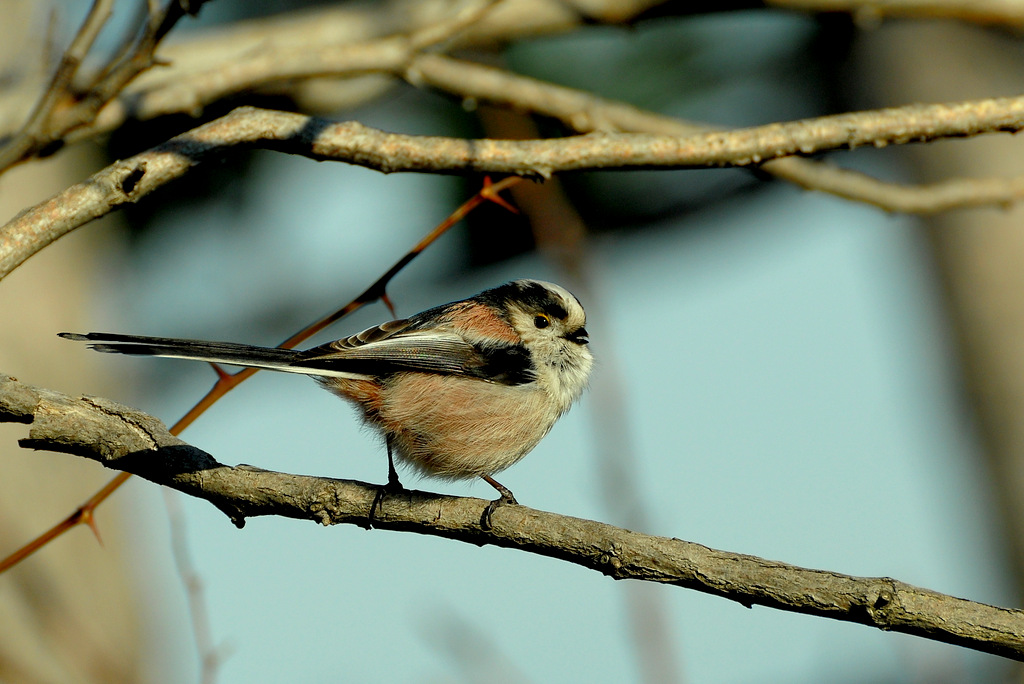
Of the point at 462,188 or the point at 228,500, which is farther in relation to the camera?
the point at 462,188


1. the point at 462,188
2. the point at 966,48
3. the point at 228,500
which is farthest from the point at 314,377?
the point at 966,48

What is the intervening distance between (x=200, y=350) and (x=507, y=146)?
1.23 m

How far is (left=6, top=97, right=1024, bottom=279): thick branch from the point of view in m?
2.84

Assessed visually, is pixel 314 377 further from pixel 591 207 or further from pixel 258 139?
pixel 591 207

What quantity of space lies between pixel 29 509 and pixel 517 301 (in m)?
3.89

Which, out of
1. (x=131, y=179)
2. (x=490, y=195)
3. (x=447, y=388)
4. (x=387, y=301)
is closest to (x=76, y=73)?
(x=131, y=179)

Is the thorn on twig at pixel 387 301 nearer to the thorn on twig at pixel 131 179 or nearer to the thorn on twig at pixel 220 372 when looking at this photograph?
the thorn on twig at pixel 220 372

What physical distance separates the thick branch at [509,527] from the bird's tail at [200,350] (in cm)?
20

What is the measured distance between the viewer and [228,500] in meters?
2.80

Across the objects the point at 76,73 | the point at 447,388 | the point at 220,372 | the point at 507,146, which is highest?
the point at 507,146

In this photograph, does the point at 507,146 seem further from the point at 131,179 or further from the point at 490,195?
the point at 131,179

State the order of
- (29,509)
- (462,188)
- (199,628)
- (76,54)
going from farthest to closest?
(462,188) < (29,509) < (199,628) < (76,54)

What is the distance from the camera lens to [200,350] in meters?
2.97

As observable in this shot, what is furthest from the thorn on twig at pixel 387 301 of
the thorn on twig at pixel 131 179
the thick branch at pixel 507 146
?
the thorn on twig at pixel 131 179
